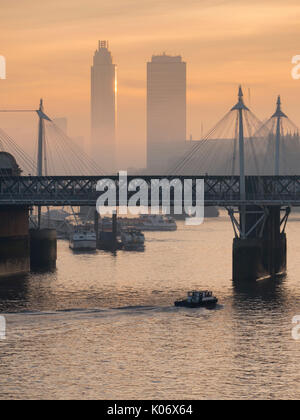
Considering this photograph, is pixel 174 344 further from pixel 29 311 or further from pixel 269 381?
pixel 29 311

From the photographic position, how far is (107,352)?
85.1 meters

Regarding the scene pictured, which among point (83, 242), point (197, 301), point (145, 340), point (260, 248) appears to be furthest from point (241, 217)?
point (83, 242)

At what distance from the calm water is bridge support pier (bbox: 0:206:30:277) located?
200 inches

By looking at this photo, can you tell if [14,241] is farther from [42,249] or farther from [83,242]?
[83,242]

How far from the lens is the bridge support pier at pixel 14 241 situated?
139 meters

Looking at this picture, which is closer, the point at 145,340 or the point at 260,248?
the point at 145,340

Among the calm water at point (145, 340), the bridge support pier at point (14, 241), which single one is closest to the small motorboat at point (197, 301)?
the calm water at point (145, 340)

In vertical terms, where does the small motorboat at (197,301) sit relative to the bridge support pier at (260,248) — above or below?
below

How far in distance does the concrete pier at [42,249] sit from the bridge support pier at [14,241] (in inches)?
288

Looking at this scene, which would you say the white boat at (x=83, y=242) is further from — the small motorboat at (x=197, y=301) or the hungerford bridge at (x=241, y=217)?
the small motorboat at (x=197, y=301)

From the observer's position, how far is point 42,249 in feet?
506

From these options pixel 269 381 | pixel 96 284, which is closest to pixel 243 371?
pixel 269 381

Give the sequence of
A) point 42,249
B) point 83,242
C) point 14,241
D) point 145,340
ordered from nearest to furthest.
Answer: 1. point 145,340
2. point 14,241
3. point 42,249
4. point 83,242

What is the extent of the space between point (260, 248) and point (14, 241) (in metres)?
34.9
